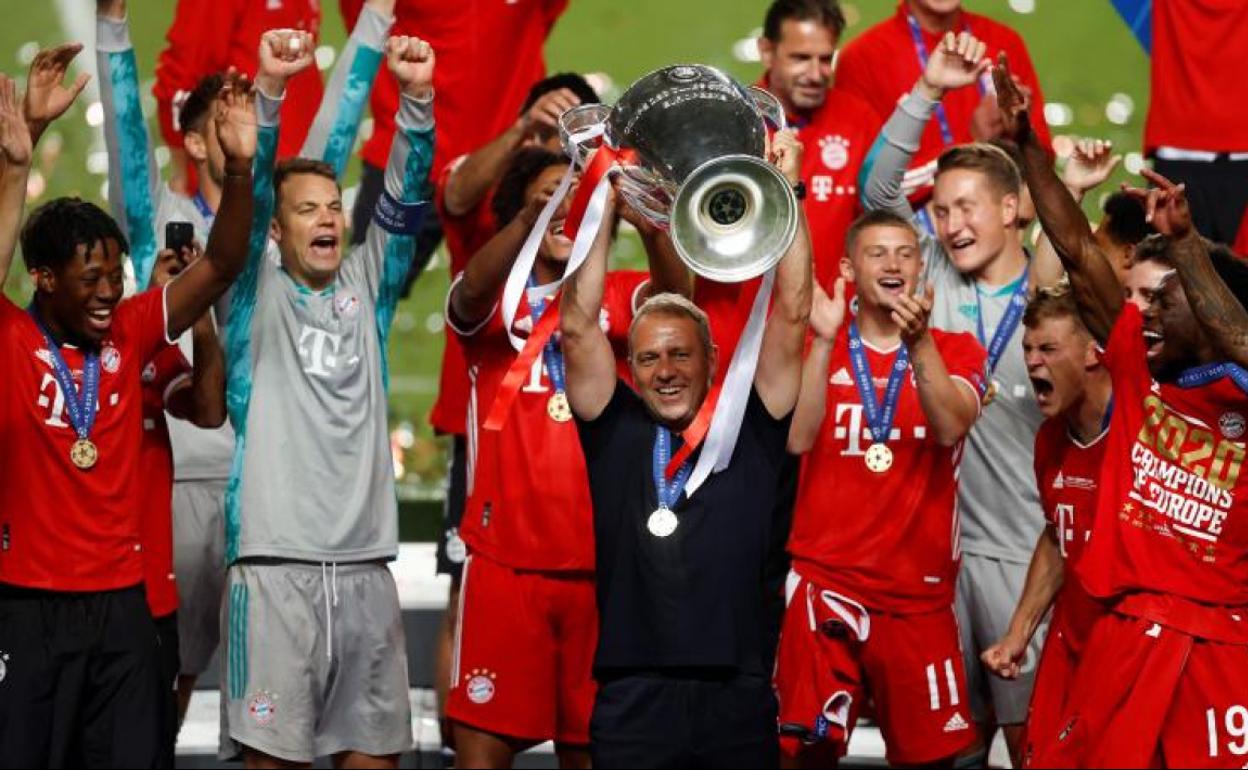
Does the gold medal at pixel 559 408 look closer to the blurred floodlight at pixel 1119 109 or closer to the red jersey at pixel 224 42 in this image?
the red jersey at pixel 224 42

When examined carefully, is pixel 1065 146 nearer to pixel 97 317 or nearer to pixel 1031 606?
pixel 1031 606

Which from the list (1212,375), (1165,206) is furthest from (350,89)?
(1212,375)

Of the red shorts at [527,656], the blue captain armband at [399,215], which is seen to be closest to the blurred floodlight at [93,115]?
the blue captain armband at [399,215]

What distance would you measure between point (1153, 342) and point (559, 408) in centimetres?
166

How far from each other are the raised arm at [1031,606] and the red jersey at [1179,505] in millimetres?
398

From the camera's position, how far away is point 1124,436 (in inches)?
227

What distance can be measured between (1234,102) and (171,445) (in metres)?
3.59

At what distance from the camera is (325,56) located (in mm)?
10398

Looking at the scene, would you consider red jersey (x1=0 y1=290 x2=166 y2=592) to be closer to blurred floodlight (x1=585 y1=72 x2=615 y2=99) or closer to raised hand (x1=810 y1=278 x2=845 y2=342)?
raised hand (x1=810 y1=278 x2=845 y2=342)

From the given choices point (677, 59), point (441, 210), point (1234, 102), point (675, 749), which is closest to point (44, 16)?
point (677, 59)

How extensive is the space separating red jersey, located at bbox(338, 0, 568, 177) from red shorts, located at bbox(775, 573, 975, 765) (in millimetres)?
2334

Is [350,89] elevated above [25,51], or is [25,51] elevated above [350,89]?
[25,51]

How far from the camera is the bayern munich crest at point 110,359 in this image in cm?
601

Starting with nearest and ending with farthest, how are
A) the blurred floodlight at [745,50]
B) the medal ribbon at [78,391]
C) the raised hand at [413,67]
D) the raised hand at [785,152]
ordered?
the raised hand at [785,152]
the medal ribbon at [78,391]
the raised hand at [413,67]
the blurred floodlight at [745,50]
